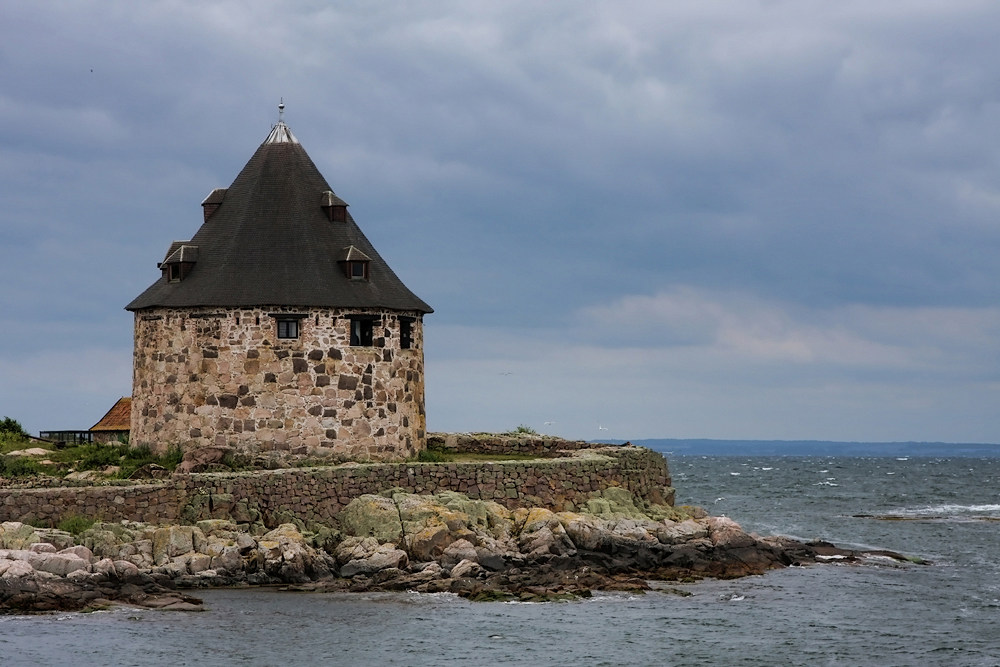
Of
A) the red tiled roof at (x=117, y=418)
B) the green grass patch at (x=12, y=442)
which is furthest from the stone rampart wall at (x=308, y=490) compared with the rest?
the red tiled roof at (x=117, y=418)

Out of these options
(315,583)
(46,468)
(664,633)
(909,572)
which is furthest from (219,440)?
(909,572)

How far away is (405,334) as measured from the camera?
4675 cm

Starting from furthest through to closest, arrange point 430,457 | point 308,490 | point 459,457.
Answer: point 459,457 < point 430,457 < point 308,490

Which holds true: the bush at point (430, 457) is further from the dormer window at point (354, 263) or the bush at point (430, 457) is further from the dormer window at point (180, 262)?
the dormer window at point (180, 262)

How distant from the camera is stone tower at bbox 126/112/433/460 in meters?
44.1

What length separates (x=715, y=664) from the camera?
30453 mm

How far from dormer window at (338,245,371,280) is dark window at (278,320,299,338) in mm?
2643

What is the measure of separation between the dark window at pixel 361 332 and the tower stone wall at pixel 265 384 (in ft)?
0.67

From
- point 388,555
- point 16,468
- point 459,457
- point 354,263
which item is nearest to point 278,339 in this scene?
point 354,263

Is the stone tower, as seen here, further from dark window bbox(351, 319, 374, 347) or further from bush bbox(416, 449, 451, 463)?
bush bbox(416, 449, 451, 463)

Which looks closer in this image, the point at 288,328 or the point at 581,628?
the point at 581,628

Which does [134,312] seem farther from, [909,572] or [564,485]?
[909,572]

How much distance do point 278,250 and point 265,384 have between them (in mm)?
4594

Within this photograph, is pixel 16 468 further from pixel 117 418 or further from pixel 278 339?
pixel 117 418
